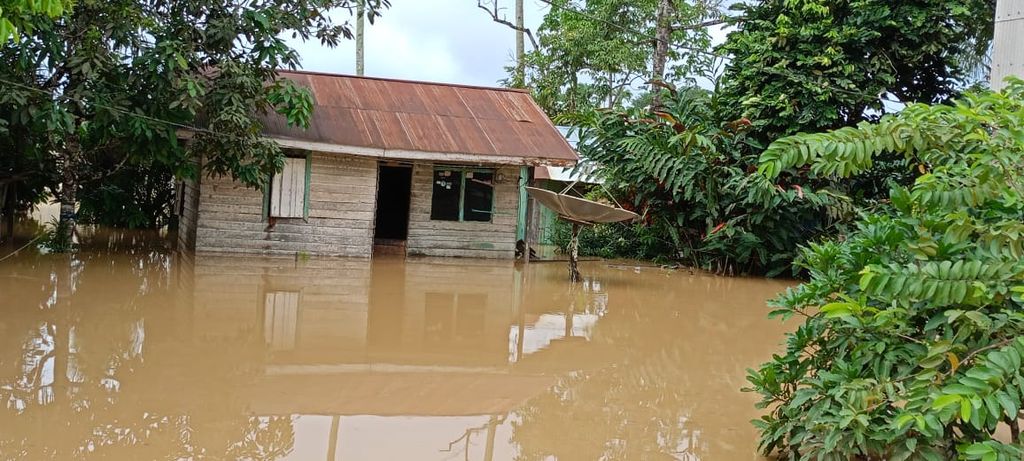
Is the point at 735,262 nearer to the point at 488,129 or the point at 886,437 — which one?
the point at 488,129

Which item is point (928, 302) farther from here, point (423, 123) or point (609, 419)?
point (423, 123)

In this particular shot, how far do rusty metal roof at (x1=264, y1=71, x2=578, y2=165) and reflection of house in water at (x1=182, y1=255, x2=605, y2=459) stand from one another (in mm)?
1935

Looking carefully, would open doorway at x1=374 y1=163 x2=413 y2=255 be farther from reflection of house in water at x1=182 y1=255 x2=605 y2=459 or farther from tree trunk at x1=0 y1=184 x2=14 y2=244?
tree trunk at x1=0 y1=184 x2=14 y2=244

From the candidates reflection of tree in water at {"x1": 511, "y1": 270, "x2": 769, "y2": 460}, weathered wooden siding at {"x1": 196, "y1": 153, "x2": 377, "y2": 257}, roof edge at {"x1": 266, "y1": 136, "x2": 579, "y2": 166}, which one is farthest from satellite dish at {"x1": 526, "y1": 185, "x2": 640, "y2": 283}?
weathered wooden siding at {"x1": 196, "y1": 153, "x2": 377, "y2": 257}

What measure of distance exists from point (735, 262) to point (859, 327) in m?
Answer: 9.90

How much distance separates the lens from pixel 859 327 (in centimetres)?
374

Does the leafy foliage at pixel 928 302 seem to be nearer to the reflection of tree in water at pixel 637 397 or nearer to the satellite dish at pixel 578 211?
the reflection of tree in water at pixel 637 397

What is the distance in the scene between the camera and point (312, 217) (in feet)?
42.0

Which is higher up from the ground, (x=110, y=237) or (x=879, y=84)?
(x=879, y=84)

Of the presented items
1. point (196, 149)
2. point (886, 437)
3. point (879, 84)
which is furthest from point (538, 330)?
point (879, 84)

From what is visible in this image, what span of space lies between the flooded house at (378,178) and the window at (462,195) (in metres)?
0.02

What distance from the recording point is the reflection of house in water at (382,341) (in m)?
4.80

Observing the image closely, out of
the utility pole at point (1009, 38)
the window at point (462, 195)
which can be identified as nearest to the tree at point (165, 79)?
the window at point (462, 195)

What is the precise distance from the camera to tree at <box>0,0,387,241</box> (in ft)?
30.8
